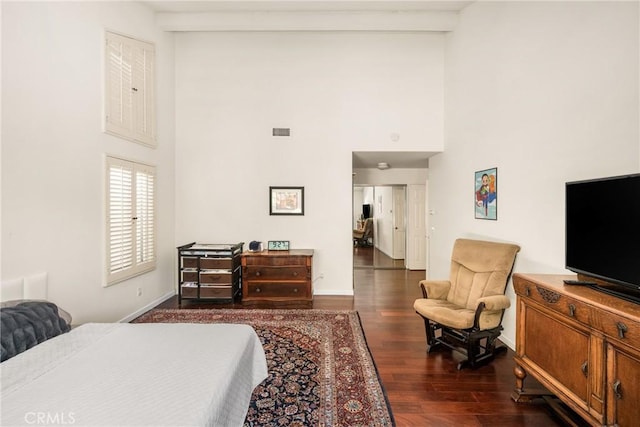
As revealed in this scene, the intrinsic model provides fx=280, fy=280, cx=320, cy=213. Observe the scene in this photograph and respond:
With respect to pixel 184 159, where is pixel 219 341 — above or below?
below

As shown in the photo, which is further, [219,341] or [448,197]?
[448,197]

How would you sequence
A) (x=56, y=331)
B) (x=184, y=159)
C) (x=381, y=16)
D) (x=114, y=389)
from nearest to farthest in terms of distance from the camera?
(x=114, y=389) < (x=56, y=331) < (x=381, y=16) < (x=184, y=159)

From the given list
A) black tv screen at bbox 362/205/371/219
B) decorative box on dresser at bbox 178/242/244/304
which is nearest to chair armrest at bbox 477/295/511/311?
decorative box on dresser at bbox 178/242/244/304

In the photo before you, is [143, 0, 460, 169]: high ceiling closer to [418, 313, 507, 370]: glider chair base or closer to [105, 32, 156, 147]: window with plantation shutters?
[105, 32, 156, 147]: window with plantation shutters

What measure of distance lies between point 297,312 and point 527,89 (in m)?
3.55

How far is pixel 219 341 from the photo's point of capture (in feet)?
5.30

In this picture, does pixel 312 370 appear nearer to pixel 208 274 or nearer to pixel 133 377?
pixel 133 377

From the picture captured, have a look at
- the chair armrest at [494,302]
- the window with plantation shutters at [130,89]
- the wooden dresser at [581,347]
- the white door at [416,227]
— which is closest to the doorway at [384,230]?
the white door at [416,227]

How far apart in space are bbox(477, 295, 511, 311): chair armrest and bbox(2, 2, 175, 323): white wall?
3847 millimetres

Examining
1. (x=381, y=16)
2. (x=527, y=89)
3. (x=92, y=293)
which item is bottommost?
(x=92, y=293)

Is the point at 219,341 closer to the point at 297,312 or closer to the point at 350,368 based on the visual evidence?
the point at 350,368

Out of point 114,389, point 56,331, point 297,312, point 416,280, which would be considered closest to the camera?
point 114,389

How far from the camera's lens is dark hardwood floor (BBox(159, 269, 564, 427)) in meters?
1.92

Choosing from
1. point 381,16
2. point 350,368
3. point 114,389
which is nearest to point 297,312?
point 350,368
